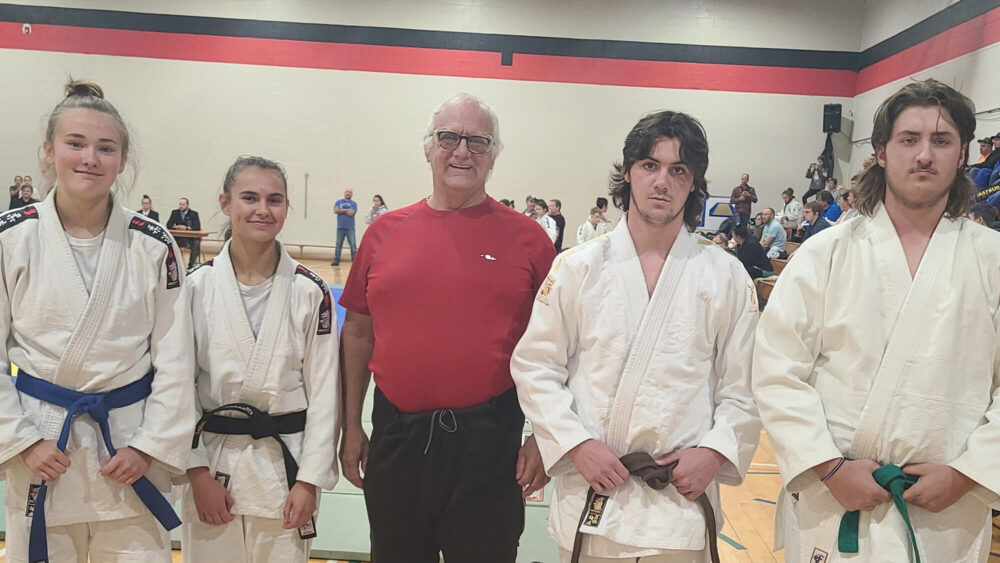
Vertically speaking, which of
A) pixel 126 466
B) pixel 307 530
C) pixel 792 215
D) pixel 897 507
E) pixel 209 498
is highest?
pixel 792 215

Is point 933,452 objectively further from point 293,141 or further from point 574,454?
point 293,141

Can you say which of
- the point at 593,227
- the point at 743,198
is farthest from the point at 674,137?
the point at 743,198

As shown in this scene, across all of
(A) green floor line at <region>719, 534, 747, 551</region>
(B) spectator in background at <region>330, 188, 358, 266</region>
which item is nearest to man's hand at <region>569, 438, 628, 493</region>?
(A) green floor line at <region>719, 534, 747, 551</region>

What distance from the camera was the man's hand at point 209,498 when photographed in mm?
1798

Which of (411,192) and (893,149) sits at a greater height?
(411,192)

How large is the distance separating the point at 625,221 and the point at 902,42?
1330cm

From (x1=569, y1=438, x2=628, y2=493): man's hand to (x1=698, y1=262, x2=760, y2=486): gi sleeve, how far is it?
22 cm

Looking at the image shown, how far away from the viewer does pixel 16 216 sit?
170 centimetres

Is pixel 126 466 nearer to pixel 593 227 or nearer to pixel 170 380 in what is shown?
pixel 170 380

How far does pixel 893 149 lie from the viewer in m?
1.58

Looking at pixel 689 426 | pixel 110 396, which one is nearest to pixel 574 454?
pixel 689 426

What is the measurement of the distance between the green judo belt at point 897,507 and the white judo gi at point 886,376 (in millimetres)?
21

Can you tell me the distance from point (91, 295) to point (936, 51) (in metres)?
13.3

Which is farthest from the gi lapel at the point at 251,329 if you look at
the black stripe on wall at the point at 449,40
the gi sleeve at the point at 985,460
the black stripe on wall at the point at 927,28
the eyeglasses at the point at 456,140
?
the black stripe on wall at the point at 449,40
